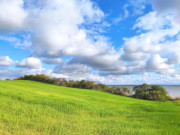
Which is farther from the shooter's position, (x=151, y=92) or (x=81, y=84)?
(x=81, y=84)

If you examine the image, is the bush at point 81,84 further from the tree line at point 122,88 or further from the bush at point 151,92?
the bush at point 151,92

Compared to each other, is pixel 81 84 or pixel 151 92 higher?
pixel 81 84

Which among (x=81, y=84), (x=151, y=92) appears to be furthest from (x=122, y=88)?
(x=81, y=84)

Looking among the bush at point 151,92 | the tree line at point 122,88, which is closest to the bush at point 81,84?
the tree line at point 122,88

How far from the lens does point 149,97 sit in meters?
35.4

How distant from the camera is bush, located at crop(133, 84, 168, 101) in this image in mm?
34369

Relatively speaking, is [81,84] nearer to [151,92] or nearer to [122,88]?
[122,88]

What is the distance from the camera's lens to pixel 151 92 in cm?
3553

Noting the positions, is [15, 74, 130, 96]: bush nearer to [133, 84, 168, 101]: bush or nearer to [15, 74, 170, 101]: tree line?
[15, 74, 170, 101]: tree line

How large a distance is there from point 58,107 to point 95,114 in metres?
2.93

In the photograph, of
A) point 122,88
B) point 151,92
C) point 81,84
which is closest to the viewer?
point 151,92

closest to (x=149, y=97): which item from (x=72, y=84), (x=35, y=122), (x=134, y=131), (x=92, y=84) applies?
(x=92, y=84)

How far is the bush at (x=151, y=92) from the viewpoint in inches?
1353

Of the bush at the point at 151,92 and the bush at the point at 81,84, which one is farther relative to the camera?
the bush at the point at 81,84
